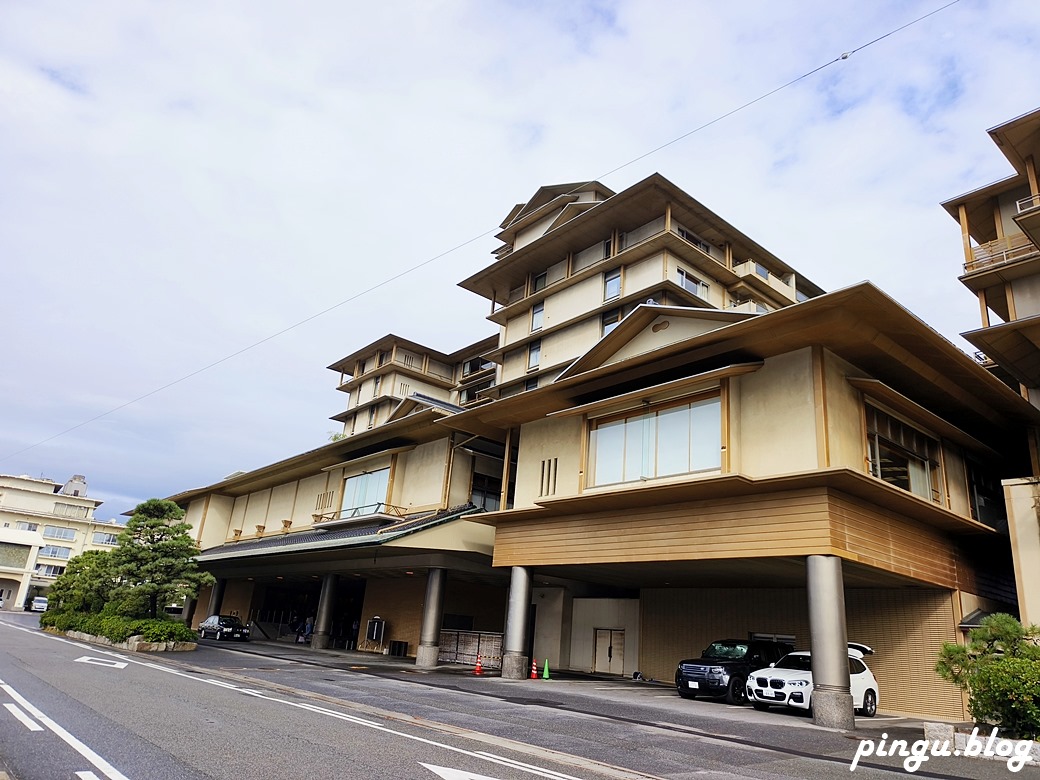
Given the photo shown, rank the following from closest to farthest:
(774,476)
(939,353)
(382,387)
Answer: (774,476) < (939,353) < (382,387)

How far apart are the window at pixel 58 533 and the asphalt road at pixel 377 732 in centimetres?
7698

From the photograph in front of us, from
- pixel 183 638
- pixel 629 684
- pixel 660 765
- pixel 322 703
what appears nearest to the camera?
pixel 660 765

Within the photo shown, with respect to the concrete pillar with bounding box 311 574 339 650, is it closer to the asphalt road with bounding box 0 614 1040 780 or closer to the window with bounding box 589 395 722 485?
the asphalt road with bounding box 0 614 1040 780

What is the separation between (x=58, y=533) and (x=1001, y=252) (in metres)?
95.1

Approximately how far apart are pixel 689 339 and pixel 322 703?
11277mm

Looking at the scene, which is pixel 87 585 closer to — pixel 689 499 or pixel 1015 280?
pixel 689 499

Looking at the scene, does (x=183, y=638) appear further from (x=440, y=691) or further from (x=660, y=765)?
(x=660, y=765)

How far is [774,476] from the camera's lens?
1502 centimetres

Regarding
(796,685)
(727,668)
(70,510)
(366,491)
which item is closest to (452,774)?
(796,685)

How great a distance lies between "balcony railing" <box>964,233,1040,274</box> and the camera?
23500mm

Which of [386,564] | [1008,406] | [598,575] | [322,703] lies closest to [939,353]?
[1008,406]

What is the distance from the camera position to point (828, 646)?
1400cm

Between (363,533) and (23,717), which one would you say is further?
(363,533)

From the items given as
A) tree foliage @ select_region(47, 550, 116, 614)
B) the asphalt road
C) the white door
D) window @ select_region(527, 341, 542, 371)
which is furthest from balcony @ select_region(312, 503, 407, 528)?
window @ select_region(527, 341, 542, 371)
